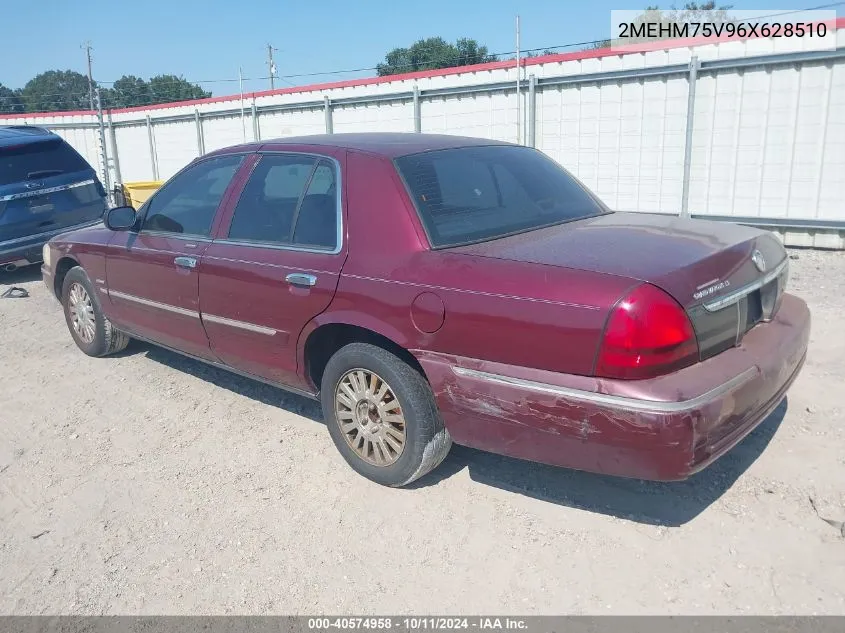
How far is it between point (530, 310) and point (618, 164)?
7700mm

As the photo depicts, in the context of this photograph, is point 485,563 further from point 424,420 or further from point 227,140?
point 227,140

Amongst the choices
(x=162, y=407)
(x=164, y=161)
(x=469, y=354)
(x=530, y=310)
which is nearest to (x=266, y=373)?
(x=162, y=407)

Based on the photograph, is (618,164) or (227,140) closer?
(618,164)

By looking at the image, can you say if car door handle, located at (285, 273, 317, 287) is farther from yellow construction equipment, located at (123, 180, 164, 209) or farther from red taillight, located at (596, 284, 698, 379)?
yellow construction equipment, located at (123, 180, 164, 209)

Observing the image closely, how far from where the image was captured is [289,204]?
3.95 meters

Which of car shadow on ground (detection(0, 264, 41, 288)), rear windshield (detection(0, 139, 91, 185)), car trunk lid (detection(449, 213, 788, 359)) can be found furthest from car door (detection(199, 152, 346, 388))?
car shadow on ground (detection(0, 264, 41, 288))

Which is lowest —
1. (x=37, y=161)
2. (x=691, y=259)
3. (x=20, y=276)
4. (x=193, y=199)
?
(x=20, y=276)

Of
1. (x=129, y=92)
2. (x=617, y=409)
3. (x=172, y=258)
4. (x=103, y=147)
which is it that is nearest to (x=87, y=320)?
(x=172, y=258)

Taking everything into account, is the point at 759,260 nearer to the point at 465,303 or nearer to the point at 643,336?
the point at 643,336

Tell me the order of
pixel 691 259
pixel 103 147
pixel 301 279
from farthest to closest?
pixel 103 147 → pixel 301 279 → pixel 691 259

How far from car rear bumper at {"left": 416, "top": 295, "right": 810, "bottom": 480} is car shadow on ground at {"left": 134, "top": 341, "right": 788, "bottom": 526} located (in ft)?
1.66

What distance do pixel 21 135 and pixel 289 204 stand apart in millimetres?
6489

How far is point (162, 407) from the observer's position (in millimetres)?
4734

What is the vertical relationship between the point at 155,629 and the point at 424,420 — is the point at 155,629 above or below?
below
